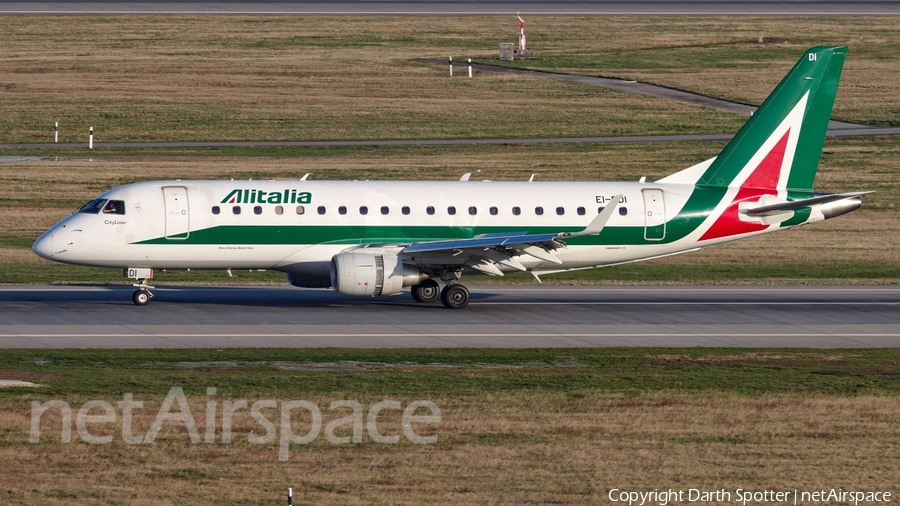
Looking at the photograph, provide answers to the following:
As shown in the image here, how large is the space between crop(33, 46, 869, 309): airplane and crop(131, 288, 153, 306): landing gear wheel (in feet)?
0.16

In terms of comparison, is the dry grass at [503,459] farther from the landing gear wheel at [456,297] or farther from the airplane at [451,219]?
the landing gear wheel at [456,297]

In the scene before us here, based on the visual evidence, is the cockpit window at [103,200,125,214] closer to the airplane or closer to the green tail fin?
the airplane

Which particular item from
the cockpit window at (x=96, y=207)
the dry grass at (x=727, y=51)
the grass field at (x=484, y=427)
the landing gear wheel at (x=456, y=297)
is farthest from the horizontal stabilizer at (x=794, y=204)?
the dry grass at (x=727, y=51)

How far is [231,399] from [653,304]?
19366 millimetres

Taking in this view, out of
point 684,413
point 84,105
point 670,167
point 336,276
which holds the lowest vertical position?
point 684,413

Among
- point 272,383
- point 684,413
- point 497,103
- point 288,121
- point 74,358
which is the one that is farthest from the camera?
point 497,103

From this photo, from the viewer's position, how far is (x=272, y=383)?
2850 cm

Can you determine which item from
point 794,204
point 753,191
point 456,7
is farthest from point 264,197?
point 456,7

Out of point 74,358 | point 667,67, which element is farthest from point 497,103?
point 74,358

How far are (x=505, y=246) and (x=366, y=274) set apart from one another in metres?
4.30

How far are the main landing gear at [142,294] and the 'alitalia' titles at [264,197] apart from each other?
3.62 meters

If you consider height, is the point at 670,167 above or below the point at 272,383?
above

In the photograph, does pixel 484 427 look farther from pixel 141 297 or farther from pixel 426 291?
pixel 141 297

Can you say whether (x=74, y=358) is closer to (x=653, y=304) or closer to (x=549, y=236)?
(x=549, y=236)
